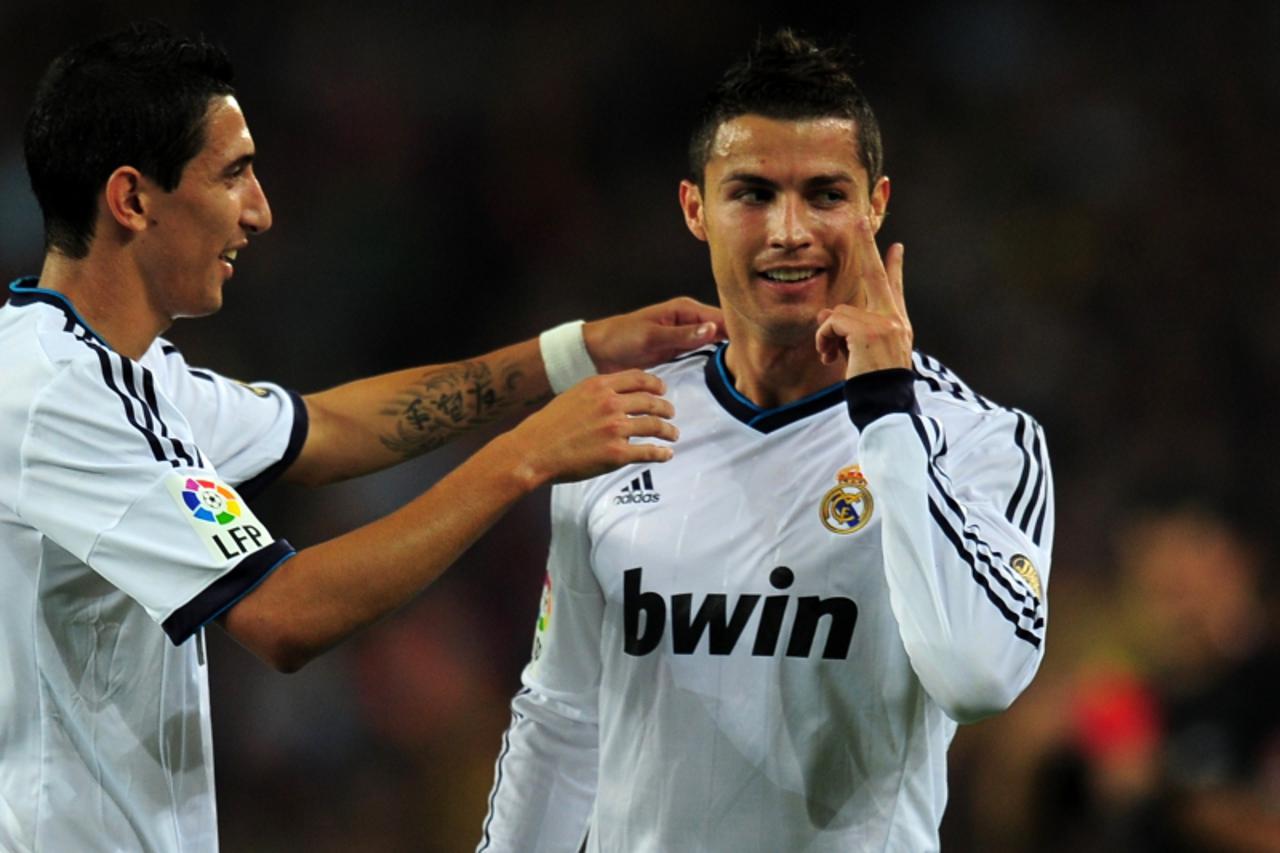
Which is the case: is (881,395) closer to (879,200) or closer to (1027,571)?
(1027,571)

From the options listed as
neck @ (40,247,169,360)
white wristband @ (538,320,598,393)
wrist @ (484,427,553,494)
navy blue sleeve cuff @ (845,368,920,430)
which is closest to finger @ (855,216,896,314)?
navy blue sleeve cuff @ (845,368,920,430)

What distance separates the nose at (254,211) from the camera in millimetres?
3055

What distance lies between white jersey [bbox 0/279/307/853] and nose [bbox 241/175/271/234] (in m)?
0.38

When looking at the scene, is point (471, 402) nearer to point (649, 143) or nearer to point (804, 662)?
point (804, 662)

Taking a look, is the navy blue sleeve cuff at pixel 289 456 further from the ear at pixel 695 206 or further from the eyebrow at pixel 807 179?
the eyebrow at pixel 807 179

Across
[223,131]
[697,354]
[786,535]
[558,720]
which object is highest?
[223,131]

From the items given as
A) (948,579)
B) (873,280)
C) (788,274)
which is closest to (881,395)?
(873,280)

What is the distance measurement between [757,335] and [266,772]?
496cm

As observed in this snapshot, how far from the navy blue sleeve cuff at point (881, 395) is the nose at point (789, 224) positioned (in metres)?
0.39

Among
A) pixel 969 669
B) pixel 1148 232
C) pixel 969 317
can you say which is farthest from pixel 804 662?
pixel 1148 232

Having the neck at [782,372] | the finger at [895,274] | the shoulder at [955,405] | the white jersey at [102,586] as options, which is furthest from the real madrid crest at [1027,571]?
the white jersey at [102,586]

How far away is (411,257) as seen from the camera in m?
8.83

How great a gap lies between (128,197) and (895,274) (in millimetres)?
1400

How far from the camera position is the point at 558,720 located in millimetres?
3369
